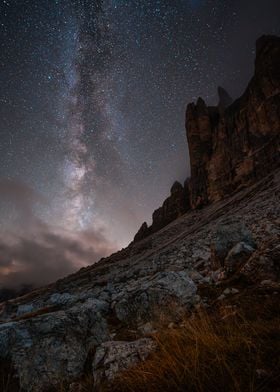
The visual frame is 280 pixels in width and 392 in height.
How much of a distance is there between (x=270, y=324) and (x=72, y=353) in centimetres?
295

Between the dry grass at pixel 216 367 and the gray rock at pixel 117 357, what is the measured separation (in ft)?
0.94

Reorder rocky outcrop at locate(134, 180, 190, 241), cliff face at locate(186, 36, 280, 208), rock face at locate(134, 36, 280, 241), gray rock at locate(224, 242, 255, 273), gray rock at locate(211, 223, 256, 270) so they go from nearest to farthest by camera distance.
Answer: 1. gray rock at locate(224, 242, 255, 273)
2. gray rock at locate(211, 223, 256, 270)
3. cliff face at locate(186, 36, 280, 208)
4. rock face at locate(134, 36, 280, 241)
5. rocky outcrop at locate(134, 180, 190, 241)

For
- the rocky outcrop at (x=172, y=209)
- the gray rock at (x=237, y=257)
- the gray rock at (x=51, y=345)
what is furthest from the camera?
the rocky outcrop at (x=172, y=209)

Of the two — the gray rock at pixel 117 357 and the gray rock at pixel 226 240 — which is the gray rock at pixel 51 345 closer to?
the gray rock at pixel 117 357

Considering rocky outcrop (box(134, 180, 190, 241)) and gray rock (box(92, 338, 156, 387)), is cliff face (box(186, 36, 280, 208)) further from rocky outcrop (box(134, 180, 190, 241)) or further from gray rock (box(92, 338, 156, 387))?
gray rock (box(92, 338, 156, 387))

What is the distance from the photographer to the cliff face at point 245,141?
43.0 m

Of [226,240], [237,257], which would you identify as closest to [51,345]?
[237,257]

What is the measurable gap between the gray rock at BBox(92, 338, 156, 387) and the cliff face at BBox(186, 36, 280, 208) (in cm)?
4291

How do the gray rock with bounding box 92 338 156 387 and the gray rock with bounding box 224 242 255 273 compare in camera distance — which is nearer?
the gray rock with bounding box 92 338 156 387

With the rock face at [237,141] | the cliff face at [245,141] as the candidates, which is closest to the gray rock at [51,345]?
the rock face at [237,141]

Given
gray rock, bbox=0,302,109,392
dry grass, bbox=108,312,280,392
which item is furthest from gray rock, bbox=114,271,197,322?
dry grass, bbox=108,312,280,392

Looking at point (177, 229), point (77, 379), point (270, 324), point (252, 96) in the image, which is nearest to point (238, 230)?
point (270, 324)

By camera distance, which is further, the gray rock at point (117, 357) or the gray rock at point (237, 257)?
the gray rock at point (237, 257)

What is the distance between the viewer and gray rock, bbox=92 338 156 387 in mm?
2639
